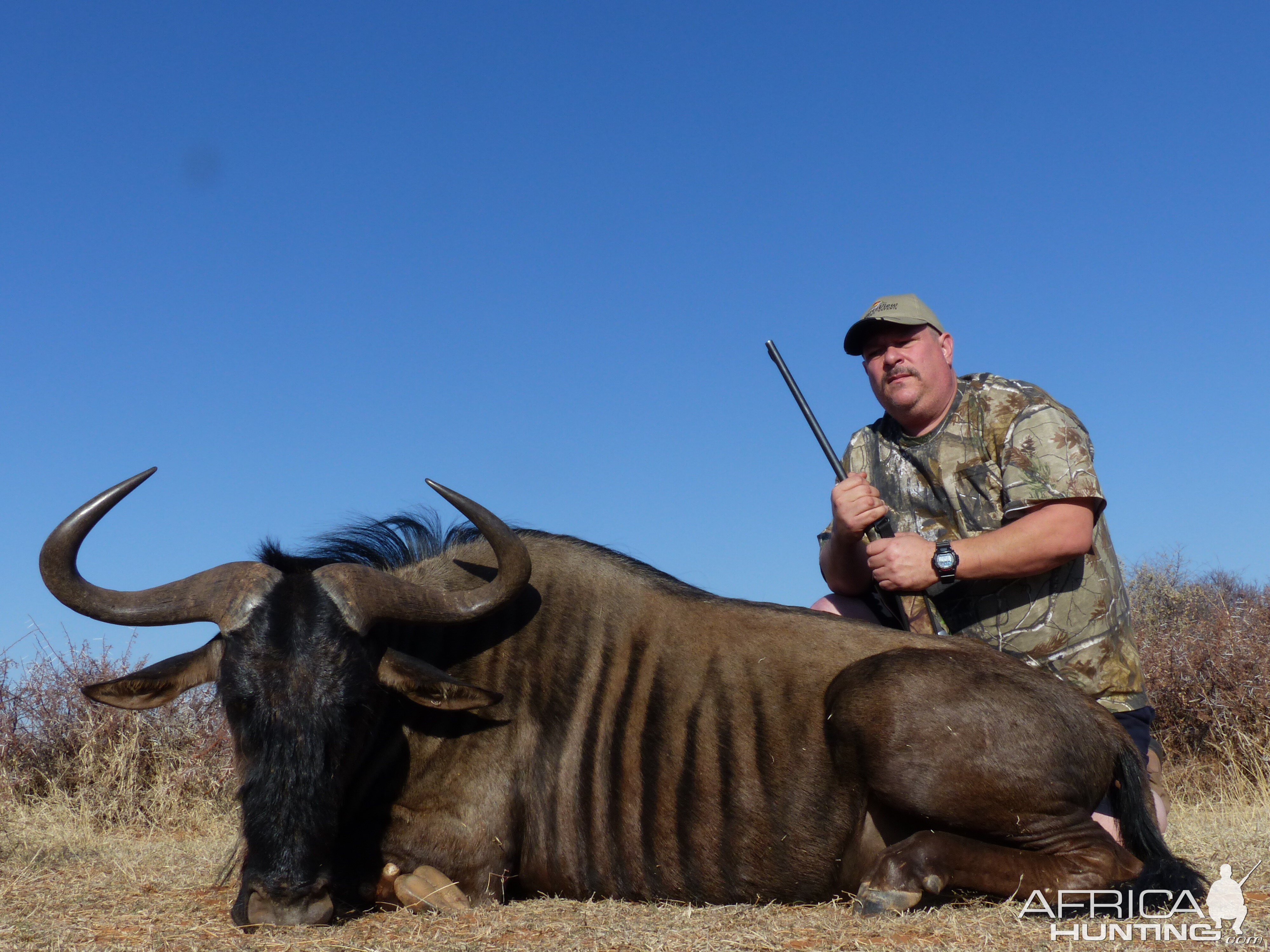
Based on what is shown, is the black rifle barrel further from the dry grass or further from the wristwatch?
the dry grass

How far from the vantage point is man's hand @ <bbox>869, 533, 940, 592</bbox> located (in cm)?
514

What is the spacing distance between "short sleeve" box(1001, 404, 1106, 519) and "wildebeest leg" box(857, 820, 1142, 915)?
1.62m

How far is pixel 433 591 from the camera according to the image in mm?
4641

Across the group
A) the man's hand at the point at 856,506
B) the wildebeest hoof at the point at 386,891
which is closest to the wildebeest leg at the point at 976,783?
the man's hand at the point at 856,506

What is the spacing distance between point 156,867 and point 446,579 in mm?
2398

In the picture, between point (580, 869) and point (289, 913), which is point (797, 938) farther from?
point (289, 913)

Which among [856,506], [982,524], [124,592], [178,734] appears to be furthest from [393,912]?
[178,734]

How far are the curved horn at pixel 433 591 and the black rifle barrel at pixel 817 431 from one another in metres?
1.91

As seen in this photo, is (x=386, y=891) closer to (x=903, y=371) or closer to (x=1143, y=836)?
(x=1143, y=836)

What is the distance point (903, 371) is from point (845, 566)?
107 cm

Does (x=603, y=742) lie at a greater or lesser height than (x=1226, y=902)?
greater

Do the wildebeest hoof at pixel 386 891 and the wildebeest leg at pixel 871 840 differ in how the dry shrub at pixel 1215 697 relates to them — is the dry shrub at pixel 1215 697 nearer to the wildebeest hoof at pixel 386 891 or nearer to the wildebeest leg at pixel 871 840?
the wildebeest leg at pixel 871 840

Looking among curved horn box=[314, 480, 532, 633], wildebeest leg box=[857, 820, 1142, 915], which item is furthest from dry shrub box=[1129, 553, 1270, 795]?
curved horn box=[314, 480, 532, 633]

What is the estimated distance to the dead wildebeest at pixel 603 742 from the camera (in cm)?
414
